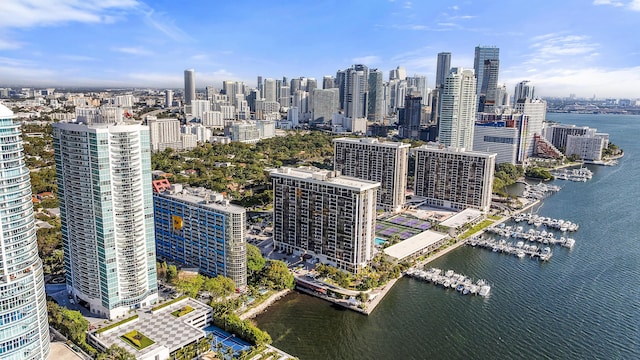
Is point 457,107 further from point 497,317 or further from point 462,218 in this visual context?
point 497,317

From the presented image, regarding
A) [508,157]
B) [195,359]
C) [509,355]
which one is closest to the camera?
[195,359]

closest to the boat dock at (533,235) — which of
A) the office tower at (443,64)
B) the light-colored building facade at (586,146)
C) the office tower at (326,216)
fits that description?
the office tower at (326,216)

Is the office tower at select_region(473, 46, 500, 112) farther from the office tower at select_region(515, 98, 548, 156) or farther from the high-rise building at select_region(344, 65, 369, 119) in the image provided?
the high-rise building at select_region(344, 65, 369, 119)

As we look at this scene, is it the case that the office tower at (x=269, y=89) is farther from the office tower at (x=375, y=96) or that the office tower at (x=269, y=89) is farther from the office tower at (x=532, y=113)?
the office tower at (x=532, y=113)

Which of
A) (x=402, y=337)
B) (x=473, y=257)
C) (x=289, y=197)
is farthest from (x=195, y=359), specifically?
(x=473, y=257)

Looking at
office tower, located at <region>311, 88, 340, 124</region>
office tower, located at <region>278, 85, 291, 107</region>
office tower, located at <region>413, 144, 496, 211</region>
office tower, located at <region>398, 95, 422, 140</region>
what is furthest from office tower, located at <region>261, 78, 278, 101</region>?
office tower, located at <region>413, 144, 496, 211</region>

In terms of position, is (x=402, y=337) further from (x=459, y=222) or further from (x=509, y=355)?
(x=459, y=222)
